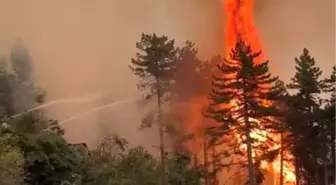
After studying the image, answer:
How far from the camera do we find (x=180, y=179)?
30.6 m

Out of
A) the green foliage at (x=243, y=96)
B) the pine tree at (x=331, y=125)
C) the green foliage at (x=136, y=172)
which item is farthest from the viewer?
the pine tree at (x=331, y=125)

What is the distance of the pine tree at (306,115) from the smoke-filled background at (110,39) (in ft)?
49.1

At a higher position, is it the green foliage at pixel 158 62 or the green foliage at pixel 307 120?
the green foliage at pixel 158 62

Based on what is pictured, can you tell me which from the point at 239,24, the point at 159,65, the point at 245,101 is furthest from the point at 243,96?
the point at 239,24

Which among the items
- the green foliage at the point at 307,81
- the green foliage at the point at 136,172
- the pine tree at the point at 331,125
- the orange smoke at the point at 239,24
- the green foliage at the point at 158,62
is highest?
the orange smoke at the point at 239,24

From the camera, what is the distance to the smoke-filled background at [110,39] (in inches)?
2138

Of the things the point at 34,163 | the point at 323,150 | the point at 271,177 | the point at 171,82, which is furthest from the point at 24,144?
the point at 271,177

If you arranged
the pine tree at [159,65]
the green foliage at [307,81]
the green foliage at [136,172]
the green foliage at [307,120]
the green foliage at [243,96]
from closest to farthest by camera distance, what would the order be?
the green foliage at [136,172] < the green foliage at [243,96] < the green foliage at [307,120] < the green foliage at [307,81] < the pine tree at [159,65]

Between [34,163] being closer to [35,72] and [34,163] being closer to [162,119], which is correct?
[162,119]

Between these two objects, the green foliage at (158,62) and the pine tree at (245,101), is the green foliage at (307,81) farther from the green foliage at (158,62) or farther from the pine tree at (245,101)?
the green foliage at (158,62)

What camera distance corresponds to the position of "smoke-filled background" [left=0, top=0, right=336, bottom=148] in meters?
54.3

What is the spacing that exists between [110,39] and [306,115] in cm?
2395

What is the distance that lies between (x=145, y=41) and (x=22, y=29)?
1574cm

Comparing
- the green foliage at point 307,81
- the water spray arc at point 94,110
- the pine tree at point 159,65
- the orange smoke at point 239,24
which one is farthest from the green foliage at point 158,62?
the orange smoke at point 239,24
